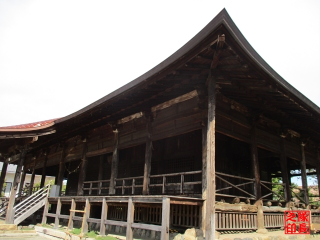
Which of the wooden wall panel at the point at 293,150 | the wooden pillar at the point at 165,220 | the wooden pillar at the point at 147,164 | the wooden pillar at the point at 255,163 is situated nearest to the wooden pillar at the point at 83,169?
the wooden pillar at the point at 147,164

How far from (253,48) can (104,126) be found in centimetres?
831

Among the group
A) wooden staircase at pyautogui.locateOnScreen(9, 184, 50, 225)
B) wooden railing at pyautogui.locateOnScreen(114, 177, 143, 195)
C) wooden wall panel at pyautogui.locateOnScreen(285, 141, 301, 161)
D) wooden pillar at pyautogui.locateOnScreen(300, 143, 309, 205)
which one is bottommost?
wooden staircase at pyautogui.locateOnScreen(9, 184, 50, 225)

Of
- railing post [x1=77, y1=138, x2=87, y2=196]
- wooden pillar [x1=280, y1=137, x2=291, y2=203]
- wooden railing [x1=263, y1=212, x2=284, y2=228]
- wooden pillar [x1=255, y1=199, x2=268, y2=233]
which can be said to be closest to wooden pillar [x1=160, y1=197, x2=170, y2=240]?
wooden pillar [x1=255, y1=199, x2=268, y2=233]

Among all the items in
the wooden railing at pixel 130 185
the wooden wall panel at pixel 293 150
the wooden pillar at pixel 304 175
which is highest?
the wooden wall panel at pixel 293 150

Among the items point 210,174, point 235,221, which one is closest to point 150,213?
point 235,221

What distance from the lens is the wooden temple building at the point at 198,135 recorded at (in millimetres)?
6867

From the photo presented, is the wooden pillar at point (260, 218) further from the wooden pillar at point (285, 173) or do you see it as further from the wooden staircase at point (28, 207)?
the wooden staircase at point (28, 207)

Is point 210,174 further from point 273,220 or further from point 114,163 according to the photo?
point 114,163

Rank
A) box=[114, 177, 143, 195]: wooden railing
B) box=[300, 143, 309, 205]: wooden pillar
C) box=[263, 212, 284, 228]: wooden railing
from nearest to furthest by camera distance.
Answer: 1. box=[263, 212, 284, 228]: wooden railing
2. box=[114, 177, 143, 195]: wooden railing
3. box=[300, 143, 309, 205]: wooden pillar

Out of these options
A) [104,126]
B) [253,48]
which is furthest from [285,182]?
[104,126]

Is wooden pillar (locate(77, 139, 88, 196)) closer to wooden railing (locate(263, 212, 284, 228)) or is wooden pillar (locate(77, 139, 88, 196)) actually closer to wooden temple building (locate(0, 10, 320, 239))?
wooden temple building (locate(0, 10, 320, 239))

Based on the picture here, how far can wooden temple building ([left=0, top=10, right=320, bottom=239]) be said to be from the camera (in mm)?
6867

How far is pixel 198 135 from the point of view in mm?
10602

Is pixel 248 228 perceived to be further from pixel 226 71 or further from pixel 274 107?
pixel 226 71
